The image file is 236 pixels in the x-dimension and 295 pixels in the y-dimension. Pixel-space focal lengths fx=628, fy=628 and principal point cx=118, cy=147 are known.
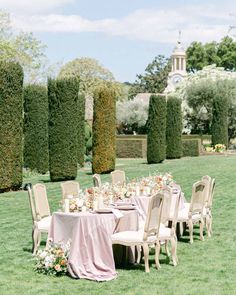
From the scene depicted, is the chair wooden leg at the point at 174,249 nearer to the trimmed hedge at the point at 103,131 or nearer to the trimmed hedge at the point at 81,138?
the trimmed hedge at the point at 103,131

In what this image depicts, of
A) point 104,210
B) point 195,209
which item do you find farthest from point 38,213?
point 195,209

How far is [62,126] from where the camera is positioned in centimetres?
2314

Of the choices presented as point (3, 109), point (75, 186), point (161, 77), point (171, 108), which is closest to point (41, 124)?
point (3, 109)

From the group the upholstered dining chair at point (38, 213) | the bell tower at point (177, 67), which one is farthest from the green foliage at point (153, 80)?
the upholstered dining chair at point (38, 213)

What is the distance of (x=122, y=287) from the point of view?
8641mm

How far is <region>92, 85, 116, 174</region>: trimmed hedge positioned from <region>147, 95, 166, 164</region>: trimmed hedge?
5.35 metres

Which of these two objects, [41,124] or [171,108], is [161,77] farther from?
[41,124]

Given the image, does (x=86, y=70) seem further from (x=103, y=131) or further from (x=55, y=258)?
(x=55, y=258)

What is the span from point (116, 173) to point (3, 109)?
625 cm

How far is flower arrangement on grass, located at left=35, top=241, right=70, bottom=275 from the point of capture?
30.5 feet

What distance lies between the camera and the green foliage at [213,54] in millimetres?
82625

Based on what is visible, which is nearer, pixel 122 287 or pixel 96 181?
pixel 122 287

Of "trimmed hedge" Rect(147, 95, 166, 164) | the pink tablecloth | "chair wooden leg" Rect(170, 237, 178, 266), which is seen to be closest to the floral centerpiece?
"trimmed hedge" Rect(147, 95, 166, 164)

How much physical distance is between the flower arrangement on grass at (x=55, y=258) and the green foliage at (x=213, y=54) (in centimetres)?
7512
